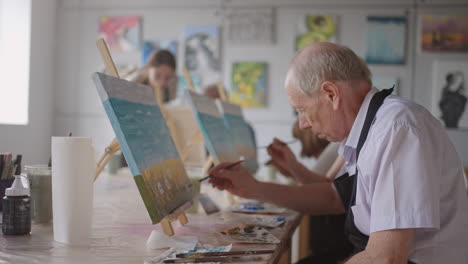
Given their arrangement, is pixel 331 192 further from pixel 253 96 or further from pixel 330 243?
pixel 253 96

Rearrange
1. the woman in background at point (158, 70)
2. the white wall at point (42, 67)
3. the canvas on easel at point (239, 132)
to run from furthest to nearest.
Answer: the white wall at point (42, 67) → the woman in background at point (158, 70) → the canvas on easel at point (239, 132)

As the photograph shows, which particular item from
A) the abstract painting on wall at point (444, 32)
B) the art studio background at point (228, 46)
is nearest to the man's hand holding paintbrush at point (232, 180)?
the art studio background at point (228, 46)

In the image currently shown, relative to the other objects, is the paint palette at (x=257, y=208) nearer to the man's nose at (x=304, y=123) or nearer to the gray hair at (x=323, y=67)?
the man's nose at (x=304, y=123)

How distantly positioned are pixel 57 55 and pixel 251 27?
212 centimetres

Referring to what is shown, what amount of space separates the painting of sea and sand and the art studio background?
8.99ft

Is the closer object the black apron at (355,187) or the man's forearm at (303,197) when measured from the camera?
the black apron at (355,187)

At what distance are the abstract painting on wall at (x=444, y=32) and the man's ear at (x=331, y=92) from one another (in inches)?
149

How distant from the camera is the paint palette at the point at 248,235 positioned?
120 centimetres

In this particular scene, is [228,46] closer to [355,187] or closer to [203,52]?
[203,52]

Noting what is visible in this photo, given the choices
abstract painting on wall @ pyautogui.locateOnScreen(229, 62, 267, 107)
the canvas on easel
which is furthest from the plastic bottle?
abstract painting on wall @ pyautogui.locateOnScreen(229, 62, 267, 107)

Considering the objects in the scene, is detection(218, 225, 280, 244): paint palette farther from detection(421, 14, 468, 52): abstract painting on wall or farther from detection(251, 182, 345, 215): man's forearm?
detection(421, 14, 468, 52): abstract painting on wall

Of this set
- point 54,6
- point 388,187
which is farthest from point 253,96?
point 388,187

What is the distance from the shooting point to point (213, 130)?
1856 mm

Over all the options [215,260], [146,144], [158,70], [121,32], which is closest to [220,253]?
[215,260]
